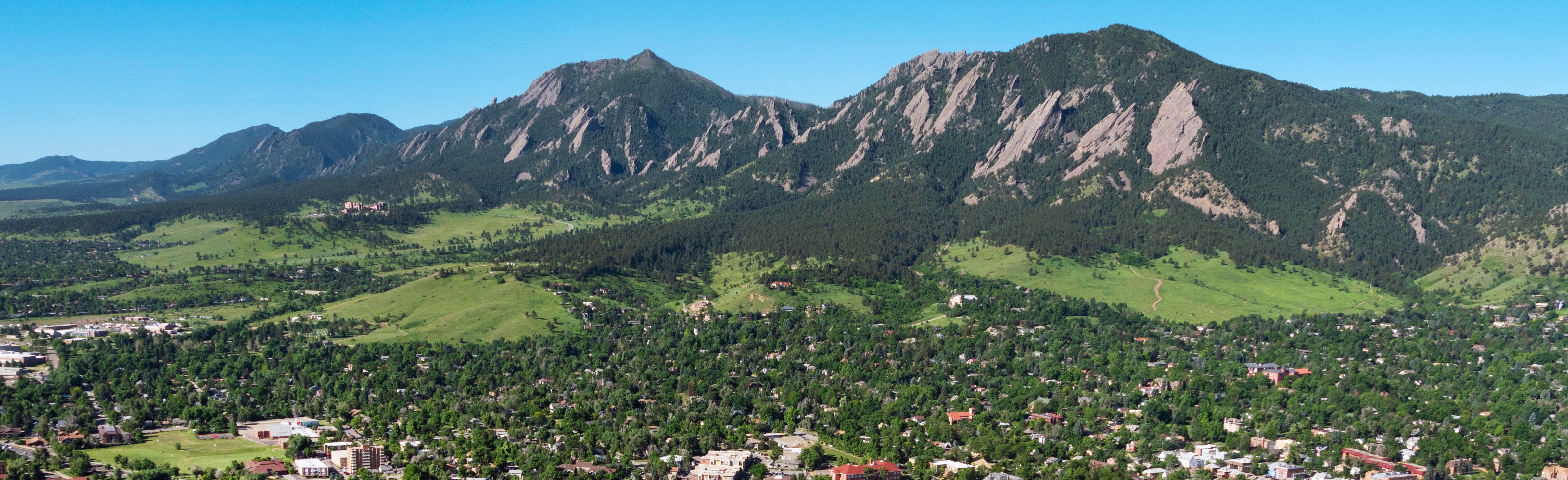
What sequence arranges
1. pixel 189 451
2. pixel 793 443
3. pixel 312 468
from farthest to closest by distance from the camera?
pixel 793 443 → pixel 189 451 → pixel 312 468

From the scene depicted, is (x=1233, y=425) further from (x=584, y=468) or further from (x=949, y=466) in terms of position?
(x=584, y=468)

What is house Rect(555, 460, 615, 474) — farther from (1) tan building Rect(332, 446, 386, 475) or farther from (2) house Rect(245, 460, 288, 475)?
(2) house Rect(245, 460, 288, 475)

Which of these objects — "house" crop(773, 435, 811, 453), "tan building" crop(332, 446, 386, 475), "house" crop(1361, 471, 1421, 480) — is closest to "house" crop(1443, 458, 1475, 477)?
"house" crop(1361, 471, 1421, 480)

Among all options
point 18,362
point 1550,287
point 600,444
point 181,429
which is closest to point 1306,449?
point 600,444

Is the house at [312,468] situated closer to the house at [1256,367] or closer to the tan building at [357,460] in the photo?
the tan building at [357,460]

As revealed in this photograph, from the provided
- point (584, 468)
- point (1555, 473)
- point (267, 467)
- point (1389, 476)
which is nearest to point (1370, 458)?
point (1389, 476)

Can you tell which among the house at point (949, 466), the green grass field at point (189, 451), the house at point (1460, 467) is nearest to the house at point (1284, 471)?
the house at point (1460, 467)
